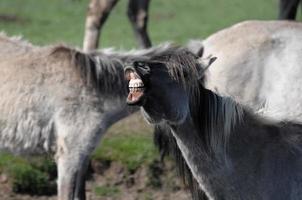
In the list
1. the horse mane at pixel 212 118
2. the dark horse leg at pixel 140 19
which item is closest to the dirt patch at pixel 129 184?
the dark horse leg at pixel 140 19

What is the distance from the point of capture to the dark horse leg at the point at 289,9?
11586 millimetres

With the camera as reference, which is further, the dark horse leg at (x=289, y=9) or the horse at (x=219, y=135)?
the dark horse leg at (x=289, y=9)

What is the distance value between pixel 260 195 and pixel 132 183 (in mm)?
3789

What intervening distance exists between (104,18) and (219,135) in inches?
236

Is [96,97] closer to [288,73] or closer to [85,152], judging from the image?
[85,152]

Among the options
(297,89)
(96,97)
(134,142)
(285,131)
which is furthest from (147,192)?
(285,131)

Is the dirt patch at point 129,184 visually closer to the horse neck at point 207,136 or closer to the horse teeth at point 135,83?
the horse neck at point 207,136

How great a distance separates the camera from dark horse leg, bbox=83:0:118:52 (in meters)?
10.5

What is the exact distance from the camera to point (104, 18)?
34.9ft

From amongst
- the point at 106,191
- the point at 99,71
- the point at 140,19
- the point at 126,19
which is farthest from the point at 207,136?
the point at 126,19

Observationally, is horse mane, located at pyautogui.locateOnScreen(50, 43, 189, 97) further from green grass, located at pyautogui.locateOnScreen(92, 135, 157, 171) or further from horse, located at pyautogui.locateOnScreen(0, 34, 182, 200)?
green grass, located at pyautogui.locateOnScreen(92, 135, 157, 171)

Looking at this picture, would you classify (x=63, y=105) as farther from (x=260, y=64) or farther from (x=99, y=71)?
(x=260, y=64)

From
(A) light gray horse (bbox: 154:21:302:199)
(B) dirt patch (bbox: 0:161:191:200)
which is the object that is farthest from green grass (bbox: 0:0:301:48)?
(A) light gray horse (bbox: 154:21:302:199)

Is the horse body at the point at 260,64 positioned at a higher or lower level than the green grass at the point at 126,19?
lower
